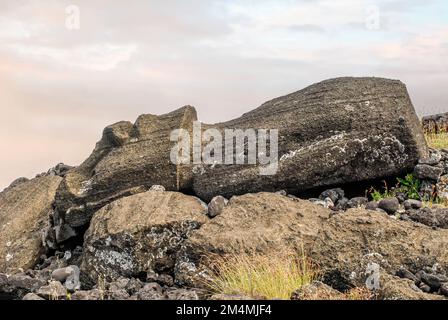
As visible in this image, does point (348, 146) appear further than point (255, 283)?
Yes

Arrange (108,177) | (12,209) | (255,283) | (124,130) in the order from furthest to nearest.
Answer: (12,209) → (124,130) → (108,177) → (255,283)

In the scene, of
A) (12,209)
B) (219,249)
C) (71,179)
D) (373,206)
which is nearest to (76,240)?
(71,179)

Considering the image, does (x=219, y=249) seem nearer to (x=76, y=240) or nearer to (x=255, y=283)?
(x=255, y=283)

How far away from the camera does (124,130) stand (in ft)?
64.4

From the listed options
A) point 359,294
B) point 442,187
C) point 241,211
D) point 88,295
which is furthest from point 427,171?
point 88,295

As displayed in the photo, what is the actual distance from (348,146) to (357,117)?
2.82ft

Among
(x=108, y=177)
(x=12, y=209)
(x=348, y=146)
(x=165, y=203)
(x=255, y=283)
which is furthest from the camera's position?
(x=12, y=209)

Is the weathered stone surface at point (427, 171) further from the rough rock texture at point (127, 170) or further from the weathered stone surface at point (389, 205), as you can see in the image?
the rough rock texture at point (127, 170)

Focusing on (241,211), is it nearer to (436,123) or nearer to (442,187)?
(442,187)

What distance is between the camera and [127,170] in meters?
18.2

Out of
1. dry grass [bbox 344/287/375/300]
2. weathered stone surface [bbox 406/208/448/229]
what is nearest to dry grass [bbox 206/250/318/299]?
dry grass [bbox 344/287/375/300]

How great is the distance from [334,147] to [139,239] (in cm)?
570

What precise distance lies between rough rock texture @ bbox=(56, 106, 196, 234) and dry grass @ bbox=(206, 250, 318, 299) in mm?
5375

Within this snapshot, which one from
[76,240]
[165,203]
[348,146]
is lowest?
[76,240]
